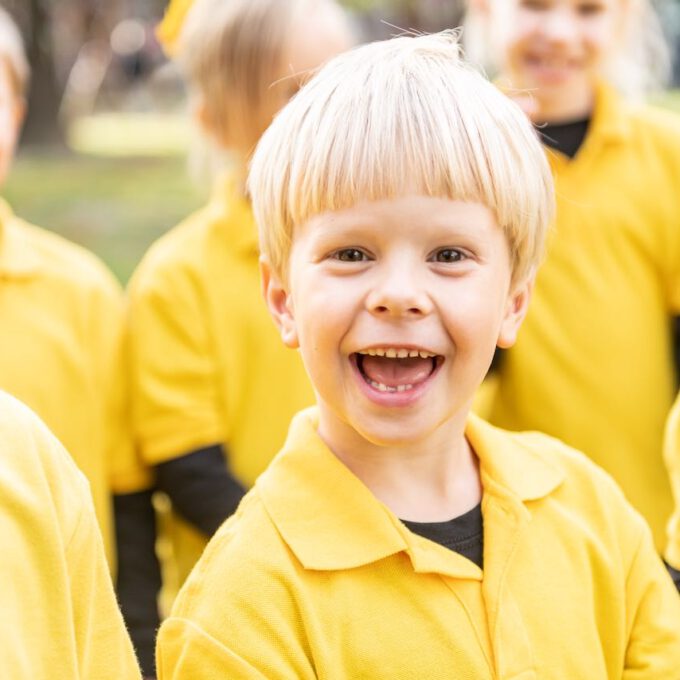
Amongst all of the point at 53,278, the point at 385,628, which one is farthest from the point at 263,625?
the point at 53,278

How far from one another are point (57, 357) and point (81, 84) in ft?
68.9

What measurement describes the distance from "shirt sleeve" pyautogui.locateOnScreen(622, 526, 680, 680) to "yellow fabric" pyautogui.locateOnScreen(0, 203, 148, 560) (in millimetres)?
1361

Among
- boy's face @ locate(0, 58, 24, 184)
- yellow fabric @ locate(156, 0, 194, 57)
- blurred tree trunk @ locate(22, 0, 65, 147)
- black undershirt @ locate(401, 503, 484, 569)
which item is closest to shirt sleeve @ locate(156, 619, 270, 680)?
black undershirt @ locate(401, 503, 484, 569)

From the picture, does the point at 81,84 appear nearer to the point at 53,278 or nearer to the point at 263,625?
the point at 53,278

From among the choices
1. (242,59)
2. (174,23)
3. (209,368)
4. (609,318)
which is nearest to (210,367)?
(209,368)

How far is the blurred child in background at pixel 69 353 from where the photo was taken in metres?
2.82

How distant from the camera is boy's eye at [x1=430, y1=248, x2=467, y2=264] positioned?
1748 millimetres

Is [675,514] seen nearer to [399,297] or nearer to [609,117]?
[399,297]

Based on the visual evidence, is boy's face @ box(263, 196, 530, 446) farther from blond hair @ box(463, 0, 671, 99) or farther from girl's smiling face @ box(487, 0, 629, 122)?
blond hair @ box(463, 0, 671, 99)

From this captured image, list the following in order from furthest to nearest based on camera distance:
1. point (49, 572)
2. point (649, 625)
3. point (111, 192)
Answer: point (111, 192), point (649, 625), point (49, 572)

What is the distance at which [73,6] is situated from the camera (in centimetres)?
2233

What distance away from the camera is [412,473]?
1896 millimetres

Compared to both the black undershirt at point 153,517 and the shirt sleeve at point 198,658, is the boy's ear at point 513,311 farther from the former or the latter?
the black undershirt at point 153,517

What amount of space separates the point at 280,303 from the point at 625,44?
70.5 inches
